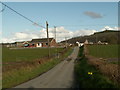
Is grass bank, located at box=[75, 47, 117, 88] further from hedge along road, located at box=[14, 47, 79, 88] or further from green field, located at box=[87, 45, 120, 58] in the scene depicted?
green field, located at box=[87, 45, 120, 58]

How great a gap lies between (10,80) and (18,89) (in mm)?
3855

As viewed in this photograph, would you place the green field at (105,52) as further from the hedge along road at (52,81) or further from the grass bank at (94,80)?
the grass bank at (94,80)

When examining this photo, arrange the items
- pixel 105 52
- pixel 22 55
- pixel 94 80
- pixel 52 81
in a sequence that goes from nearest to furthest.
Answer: pixel 94 80 < pixel 52 81 < pixel 22 55 < pixel 105 52

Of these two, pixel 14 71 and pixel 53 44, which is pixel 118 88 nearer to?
pixel 14 71

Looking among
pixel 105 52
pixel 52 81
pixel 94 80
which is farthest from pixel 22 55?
pixel 94 80

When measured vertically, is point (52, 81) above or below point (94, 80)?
below

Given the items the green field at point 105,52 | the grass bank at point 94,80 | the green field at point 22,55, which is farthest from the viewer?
the green field at point 105,52

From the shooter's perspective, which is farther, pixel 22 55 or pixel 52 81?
pixel 22 55

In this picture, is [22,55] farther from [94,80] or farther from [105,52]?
[94,80]

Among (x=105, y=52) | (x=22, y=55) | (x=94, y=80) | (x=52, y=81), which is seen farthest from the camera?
(x=105, y=52)

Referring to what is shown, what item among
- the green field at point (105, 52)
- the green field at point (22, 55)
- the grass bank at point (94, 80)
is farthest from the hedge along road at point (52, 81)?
the green field at point (105, 52)

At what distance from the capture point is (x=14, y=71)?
19.3 meters

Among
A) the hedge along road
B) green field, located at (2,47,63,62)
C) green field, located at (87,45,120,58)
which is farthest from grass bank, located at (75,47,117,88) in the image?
green field, located at (87,45,120,58)

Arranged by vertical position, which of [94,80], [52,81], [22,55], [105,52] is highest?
[105,52]
